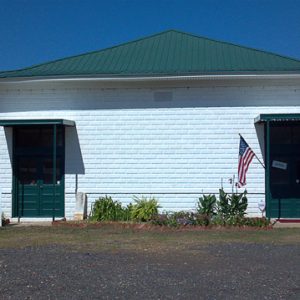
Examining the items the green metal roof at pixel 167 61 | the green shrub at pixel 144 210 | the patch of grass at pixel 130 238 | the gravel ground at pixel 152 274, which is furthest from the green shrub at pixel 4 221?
the gravel ground at pixel 152 274

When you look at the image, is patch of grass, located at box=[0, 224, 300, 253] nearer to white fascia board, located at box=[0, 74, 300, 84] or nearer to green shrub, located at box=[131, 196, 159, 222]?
green shrub, located at box=[131, 196, 159, 222]

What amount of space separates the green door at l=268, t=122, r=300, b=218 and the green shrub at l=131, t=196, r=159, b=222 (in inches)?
159

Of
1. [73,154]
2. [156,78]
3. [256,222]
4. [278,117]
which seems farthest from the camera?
[73,154]

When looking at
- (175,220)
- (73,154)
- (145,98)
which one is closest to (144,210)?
(175,220)

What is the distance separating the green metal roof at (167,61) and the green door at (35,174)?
230cm

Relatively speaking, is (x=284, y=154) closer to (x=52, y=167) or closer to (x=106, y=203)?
(x=106, y=203)

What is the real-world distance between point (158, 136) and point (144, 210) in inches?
103

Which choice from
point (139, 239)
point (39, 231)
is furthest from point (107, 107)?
point (139, 239)

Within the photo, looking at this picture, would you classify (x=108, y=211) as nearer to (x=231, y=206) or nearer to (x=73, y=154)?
(x=73, y=154)

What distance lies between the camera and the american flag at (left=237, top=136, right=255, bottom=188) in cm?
1850

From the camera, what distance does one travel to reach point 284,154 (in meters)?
19.1

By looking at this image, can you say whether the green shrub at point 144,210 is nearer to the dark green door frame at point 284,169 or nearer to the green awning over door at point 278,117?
the dark green door frame at point 284,169

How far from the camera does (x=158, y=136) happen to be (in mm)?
19141

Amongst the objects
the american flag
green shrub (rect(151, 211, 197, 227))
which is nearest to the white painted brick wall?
the american flag
